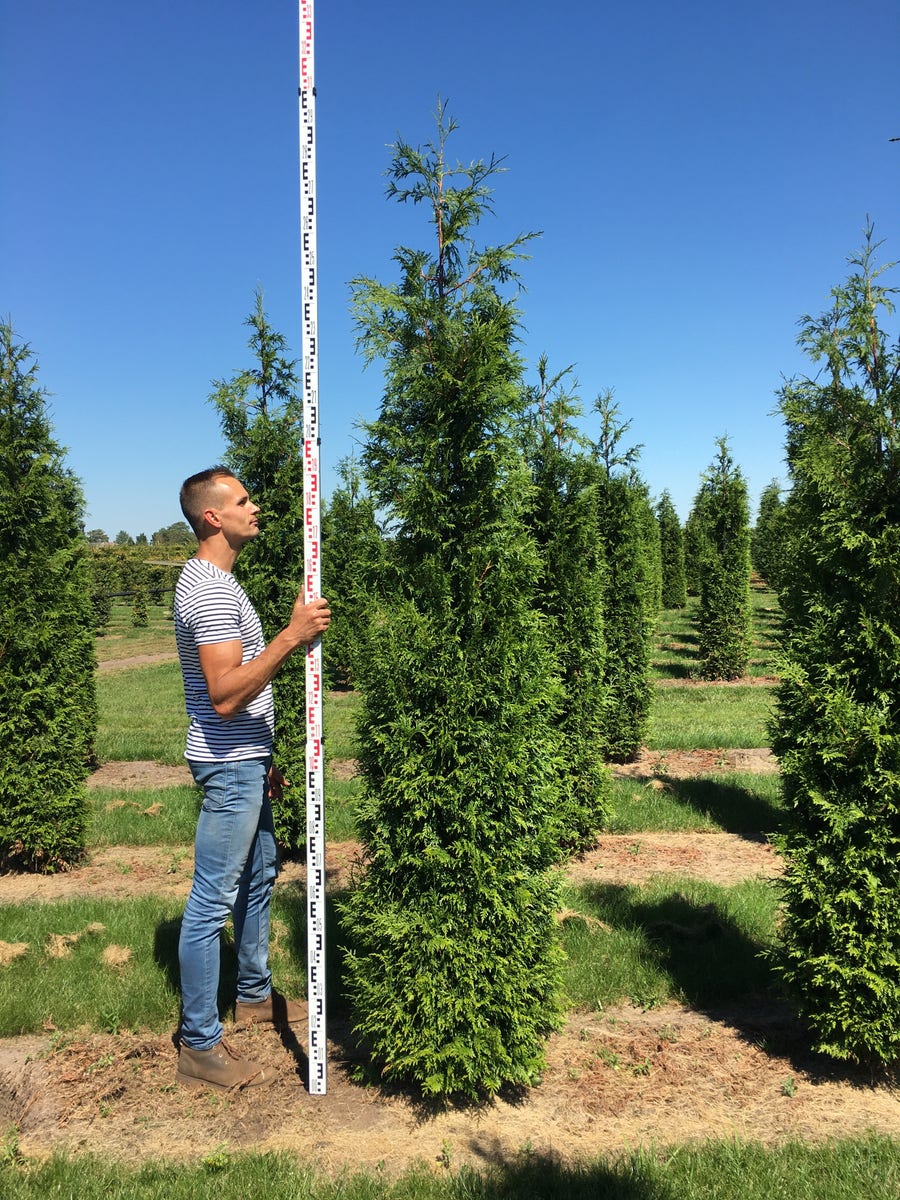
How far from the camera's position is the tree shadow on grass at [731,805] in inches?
348

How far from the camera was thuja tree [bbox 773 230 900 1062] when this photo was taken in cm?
408

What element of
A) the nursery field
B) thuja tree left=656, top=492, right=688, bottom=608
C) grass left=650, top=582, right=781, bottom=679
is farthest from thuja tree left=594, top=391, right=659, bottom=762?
thuja tree left=656, top=492, right=688, bottom=608

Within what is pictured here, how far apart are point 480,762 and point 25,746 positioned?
5941 millimetres

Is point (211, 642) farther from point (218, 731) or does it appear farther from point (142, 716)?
point (142, 716)

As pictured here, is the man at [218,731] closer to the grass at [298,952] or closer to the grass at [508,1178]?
the grass at [508,1178]

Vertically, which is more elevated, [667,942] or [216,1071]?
[216,1071]

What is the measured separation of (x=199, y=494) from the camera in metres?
4.05

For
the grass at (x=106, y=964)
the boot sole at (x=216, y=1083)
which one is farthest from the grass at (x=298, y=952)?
the boot sole at (x=216, y=1083)

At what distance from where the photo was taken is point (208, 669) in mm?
3717

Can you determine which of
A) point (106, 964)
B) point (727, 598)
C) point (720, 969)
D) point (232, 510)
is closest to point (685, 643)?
point (727, 598)

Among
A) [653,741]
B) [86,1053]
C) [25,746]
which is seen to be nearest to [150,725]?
[25,746]

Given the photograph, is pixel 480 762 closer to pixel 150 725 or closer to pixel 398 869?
pixel 398 869

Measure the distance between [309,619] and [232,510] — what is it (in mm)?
856

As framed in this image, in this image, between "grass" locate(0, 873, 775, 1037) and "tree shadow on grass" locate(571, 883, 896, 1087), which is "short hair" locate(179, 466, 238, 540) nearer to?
"grass" locate(0, 873, 775, 1037)
